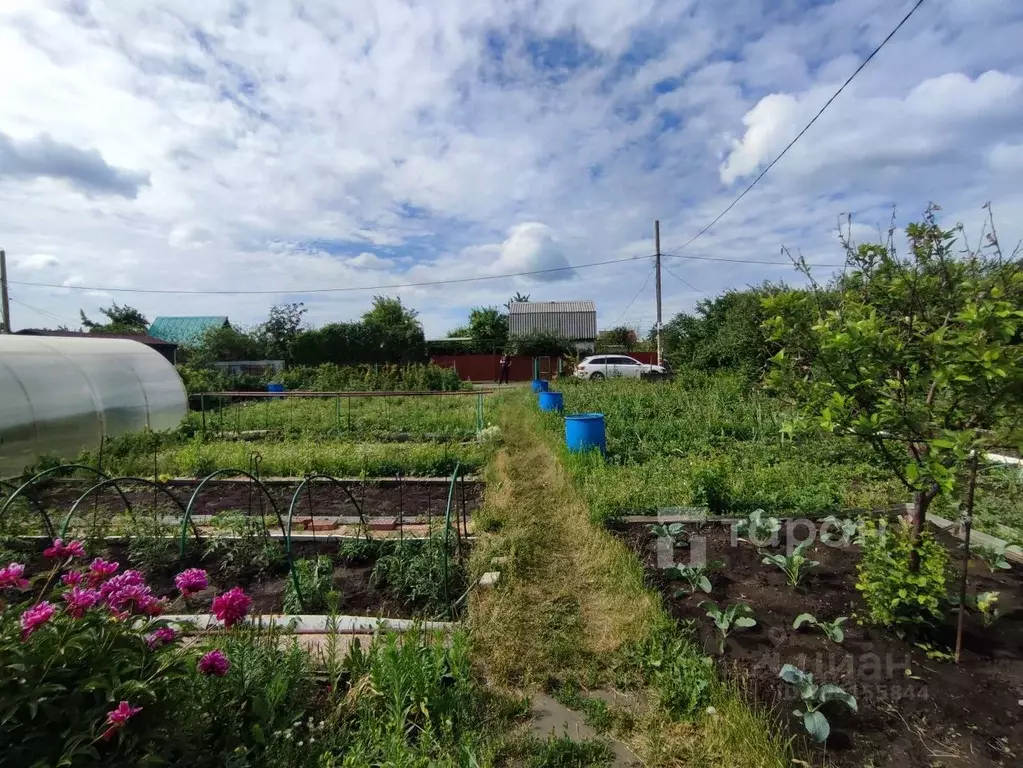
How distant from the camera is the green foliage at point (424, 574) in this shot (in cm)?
302

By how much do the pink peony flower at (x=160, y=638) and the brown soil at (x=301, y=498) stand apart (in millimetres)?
3137

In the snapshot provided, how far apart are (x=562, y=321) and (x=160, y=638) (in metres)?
→ 31.1

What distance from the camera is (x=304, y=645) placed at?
8.05 ft

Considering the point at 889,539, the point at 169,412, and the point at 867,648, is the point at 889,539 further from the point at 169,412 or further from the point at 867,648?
the point at 169,412

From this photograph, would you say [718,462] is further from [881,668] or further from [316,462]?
[316,462]

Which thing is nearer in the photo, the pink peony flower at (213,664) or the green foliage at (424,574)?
the pink peony flower at (213,664)

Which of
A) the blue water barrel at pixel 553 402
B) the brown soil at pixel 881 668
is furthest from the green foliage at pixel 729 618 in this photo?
the blue water barrel at pixel 553 402

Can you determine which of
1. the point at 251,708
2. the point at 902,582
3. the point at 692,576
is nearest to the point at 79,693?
the point at 251,708

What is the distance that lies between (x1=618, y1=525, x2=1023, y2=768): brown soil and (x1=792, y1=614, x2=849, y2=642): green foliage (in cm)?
4

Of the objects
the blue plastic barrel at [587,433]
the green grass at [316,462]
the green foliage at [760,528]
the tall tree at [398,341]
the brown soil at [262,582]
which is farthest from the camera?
the tall tree at [398,341]

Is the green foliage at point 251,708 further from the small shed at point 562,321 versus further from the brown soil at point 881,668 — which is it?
the small shed at point 562,321

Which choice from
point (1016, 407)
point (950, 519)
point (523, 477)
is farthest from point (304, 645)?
point (950, 519)

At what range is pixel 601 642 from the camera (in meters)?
2.65

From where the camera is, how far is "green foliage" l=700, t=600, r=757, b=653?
245 cm
